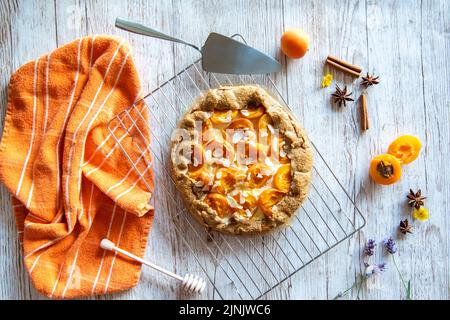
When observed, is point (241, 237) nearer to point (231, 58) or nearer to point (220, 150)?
point (220, 150)

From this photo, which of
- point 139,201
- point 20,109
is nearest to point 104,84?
point 20,109

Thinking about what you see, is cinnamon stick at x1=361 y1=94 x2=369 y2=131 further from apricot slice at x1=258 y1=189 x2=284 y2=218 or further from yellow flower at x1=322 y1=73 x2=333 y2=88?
apricot slice at x1=258 y1=189 x2=284 y2=218

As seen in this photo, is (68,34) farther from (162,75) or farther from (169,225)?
(169,225)

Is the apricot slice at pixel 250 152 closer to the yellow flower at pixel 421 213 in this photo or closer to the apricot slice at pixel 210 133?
the apricot slice at pixel 210 133

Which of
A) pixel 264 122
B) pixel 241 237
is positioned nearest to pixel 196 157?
pixel 264 122

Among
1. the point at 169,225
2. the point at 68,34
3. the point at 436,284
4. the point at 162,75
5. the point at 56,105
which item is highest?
the point at 68,34

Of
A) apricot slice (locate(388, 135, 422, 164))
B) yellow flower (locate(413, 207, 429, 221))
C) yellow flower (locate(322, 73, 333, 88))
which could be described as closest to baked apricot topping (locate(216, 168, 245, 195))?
yellow flower (locate(322, 73, 333, 88))
